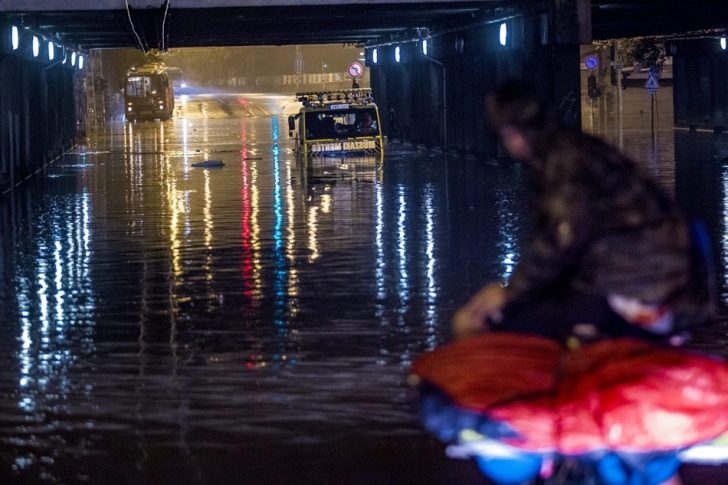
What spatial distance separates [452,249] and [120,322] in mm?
4877

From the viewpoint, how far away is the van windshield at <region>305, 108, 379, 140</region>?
31938mm

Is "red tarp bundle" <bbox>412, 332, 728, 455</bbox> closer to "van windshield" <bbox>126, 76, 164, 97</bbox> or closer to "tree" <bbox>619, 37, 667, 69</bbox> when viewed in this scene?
"tree" <bbox>619, 37, 667, 69</bbox>

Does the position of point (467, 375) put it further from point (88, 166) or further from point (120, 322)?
point (88, 166)

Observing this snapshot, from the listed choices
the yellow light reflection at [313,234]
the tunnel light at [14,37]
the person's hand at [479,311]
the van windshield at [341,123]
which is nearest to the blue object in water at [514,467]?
the person's hand at [479,311]

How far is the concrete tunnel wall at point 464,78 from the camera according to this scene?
960 inches

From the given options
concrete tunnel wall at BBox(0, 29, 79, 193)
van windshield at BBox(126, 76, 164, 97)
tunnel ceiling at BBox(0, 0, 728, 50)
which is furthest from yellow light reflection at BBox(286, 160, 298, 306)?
van windshield at BBox(126, 76, 164, 97)

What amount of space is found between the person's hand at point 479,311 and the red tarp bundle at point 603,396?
288 millimetres

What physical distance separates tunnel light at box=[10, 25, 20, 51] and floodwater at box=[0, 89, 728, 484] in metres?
2.82

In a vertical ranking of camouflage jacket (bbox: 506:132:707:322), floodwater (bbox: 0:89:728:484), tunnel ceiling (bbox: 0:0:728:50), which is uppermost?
tunnel ceiling (bbox: 0:0:728:50)

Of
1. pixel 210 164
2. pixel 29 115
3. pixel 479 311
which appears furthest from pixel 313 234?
pixel 210 164

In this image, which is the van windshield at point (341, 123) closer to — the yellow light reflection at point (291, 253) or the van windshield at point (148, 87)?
the yellow light reflection at point (291, 253)

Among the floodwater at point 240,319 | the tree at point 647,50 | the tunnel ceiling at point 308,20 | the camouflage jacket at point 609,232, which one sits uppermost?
the tree at point 647,50

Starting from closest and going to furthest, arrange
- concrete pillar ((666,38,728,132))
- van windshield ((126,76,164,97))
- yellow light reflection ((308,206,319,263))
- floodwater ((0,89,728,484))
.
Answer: floodwater ((0,89,728,484))
yellow light reflection ((308,206,319,263))
concrete pillar ((666,38,728,132))
van windshield ((126,76,164,97))

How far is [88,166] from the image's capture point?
31.9 metres
